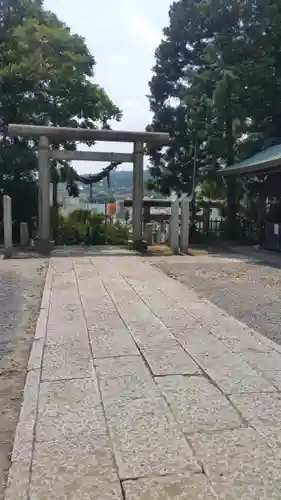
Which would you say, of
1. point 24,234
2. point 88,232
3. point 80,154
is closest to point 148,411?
point 80,154

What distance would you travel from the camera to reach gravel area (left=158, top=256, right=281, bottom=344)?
18.5ft

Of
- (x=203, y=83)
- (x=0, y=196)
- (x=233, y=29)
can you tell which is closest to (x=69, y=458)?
(x=0, y=196)

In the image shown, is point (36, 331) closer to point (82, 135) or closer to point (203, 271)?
point (203, 271)

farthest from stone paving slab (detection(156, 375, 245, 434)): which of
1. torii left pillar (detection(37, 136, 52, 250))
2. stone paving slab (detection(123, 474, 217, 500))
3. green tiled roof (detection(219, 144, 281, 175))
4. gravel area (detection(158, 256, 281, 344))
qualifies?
Result: torii left pillar (detection(37, 136, 52, 250))

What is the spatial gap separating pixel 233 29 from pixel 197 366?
16744mm

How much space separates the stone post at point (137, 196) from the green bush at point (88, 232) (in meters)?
3.20

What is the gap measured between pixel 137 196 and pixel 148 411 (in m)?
11.0

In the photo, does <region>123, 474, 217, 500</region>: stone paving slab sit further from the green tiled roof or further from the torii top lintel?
the torii top lintel

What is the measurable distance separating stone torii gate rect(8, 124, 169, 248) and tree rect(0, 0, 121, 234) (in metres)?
3.04

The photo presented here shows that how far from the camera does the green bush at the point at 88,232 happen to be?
16.6 m

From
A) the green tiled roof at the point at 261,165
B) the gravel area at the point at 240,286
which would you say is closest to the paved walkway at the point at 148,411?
the gravel area at the point at 240,286

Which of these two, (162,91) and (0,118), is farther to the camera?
(162,91)

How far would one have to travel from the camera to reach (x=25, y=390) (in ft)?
11.1

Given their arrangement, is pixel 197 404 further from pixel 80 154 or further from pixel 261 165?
pixel 80 154
